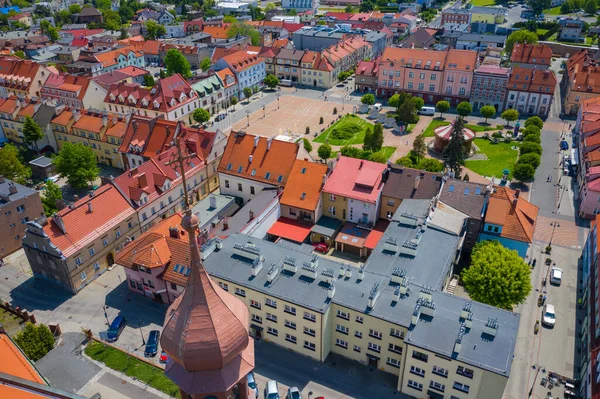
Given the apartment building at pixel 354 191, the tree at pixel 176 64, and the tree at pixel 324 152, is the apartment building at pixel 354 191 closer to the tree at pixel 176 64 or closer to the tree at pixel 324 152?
the tree at pixel 324 152

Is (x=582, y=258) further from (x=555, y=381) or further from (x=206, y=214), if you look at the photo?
(x=206, y=214)

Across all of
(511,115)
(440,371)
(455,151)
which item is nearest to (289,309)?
(440,371)

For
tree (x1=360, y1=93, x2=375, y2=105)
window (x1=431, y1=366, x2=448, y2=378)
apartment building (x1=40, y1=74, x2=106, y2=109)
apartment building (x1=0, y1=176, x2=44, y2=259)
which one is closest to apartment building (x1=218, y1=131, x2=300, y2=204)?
apartment building (x1=0, y1=176, x2=44, y2=259)

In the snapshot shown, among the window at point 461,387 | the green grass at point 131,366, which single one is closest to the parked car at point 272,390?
the green grass at point 131,366

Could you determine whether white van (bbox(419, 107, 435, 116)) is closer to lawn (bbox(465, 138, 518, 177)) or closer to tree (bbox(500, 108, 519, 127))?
tree (bbox(500, 108, 519, 127))

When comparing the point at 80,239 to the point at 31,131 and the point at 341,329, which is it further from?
the point at 31,131

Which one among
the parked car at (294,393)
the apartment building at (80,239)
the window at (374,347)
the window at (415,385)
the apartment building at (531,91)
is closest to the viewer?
the window at (415,385)

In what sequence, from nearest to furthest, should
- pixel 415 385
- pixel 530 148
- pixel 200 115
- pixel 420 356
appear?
pixel 420 356 → pixel 415 385 → pixel 530 148 → pixel 200 115
